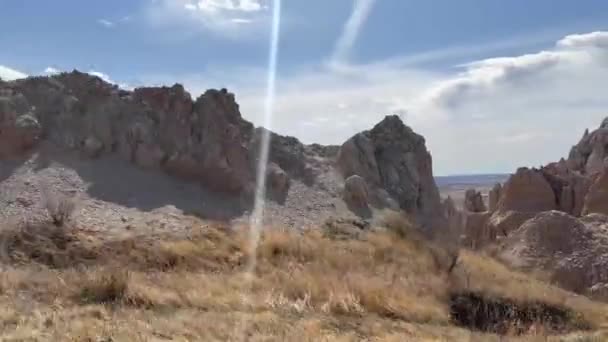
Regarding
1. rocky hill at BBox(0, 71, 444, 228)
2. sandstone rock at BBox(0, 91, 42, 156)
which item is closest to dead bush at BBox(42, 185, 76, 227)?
rocky hill at BBox(0, 71, 444, 228)

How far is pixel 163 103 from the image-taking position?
1514 centimetres

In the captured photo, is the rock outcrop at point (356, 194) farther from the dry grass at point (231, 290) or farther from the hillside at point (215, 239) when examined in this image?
the dry grass at point (231, 290)

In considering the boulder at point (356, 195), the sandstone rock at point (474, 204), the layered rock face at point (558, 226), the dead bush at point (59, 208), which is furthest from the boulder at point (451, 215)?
the dead bush at point (59, 208)

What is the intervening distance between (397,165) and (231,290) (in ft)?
37.1

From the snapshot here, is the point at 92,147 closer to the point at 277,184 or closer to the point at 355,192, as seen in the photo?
the point at 277,184

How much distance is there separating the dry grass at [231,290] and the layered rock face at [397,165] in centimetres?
456

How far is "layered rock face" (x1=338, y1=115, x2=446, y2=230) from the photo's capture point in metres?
18.0

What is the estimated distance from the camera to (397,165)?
19.0 metres

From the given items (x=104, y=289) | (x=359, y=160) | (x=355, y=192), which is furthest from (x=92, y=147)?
(x=359, y=160)

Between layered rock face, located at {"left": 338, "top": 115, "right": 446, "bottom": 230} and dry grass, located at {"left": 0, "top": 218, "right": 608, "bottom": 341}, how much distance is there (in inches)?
179

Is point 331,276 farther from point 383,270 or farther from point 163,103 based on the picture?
Answer: point 163,103

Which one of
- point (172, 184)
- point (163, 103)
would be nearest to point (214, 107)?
point (163, 103)

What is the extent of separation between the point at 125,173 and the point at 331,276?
612 cm

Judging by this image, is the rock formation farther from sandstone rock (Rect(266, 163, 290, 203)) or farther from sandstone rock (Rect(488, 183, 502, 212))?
sandstone rock (Rect(488, 183, 502, 212))
